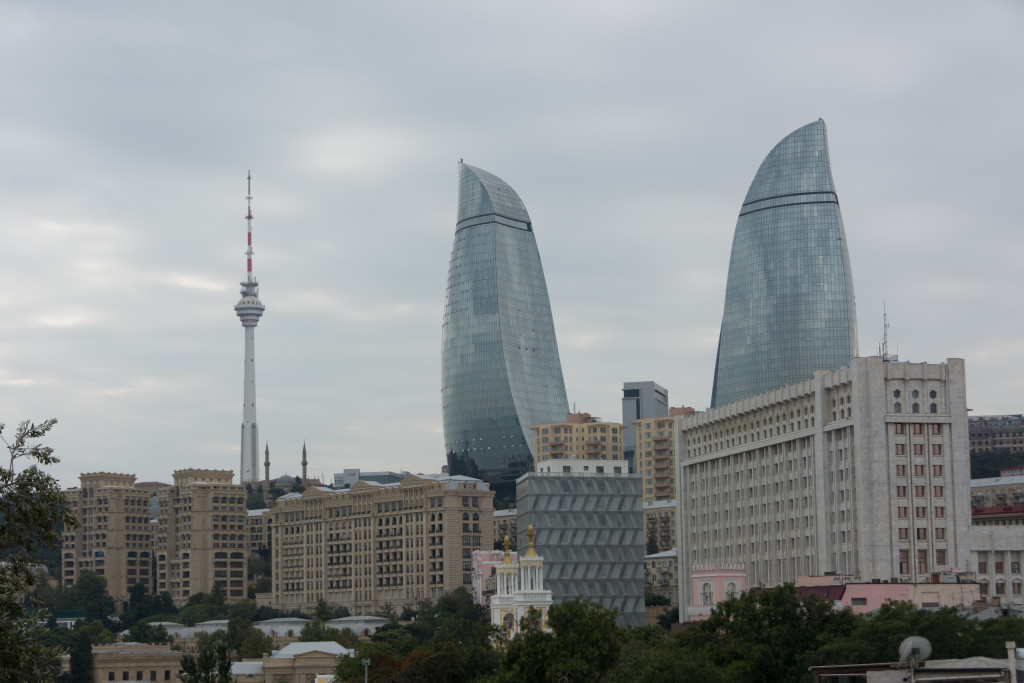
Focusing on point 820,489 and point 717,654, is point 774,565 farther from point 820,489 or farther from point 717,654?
point 717,654

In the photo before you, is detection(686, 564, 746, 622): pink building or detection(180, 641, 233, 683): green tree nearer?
detection(180, 641, 233, 683): green tree

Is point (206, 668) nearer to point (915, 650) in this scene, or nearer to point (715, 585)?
point (715, 585)

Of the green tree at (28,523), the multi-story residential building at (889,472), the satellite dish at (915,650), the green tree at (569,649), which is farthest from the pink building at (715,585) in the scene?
the green tree at (28,523)

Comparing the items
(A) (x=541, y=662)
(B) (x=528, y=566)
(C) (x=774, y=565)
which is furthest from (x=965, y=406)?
(A) (x=541, y=662)

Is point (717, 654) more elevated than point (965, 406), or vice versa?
point (965, 406)

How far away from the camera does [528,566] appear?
4877 inches

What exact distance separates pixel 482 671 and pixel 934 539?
71970 mm

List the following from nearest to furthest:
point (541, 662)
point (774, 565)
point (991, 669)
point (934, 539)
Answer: point (991, 669)
point (541, 662)
point (934, 539)
point (774, 565)

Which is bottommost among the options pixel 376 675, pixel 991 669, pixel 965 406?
pixel 376 675

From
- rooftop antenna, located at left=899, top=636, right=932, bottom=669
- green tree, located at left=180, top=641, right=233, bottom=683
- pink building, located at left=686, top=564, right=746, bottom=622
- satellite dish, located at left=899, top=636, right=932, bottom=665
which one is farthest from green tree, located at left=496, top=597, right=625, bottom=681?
pink building, located at left=686, top=564, right=746, bottom=622

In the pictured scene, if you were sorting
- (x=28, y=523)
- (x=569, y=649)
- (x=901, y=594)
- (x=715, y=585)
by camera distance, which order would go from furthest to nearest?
(x=715, y=585), (x=901, y=594), (x=569, y=649), (x=28, y=523)

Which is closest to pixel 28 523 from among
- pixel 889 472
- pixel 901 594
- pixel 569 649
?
pixel 569 649

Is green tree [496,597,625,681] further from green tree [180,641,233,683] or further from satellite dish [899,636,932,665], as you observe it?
satellite dish [899,636,932,665]

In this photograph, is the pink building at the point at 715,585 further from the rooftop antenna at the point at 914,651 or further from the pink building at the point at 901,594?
the rooftop antenna at the point at 914,651
